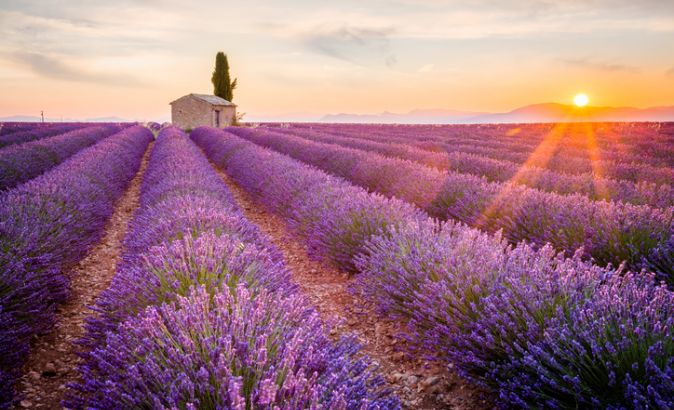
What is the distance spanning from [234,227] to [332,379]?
2.12 meters

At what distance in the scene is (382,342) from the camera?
2801mm

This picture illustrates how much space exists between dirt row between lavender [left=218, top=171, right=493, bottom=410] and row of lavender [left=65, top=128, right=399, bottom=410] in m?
0.30

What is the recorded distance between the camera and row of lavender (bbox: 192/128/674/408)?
151 cm

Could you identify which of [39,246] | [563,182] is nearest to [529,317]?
[39,246]

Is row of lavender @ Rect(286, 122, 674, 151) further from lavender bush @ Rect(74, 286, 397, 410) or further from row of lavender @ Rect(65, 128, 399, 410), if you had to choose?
lavender bush @ Rect(74, 286, 397, 410)

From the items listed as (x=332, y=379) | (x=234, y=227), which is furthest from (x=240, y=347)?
(x=234, y=227)

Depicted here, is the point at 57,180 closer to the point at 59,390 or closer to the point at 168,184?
the point at 168,184

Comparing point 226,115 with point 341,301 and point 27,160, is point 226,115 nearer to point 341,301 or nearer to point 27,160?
point 27,160

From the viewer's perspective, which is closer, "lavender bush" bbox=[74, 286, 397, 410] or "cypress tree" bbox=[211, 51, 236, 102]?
"lavender bush" bbox=[74, 286, 397, 410]

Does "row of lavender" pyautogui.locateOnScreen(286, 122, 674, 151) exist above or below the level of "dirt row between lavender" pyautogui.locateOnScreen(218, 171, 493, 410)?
above

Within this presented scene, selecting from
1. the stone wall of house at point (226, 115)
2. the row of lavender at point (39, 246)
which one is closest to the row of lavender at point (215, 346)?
the row of lavender at point (39, 246)

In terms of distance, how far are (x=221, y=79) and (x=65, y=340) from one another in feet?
128

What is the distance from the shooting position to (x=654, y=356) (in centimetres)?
147

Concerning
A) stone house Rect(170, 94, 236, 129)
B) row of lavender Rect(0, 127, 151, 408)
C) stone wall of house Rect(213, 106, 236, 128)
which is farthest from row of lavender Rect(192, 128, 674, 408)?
stone wall of house Rect(213, 106, 236, 128)
